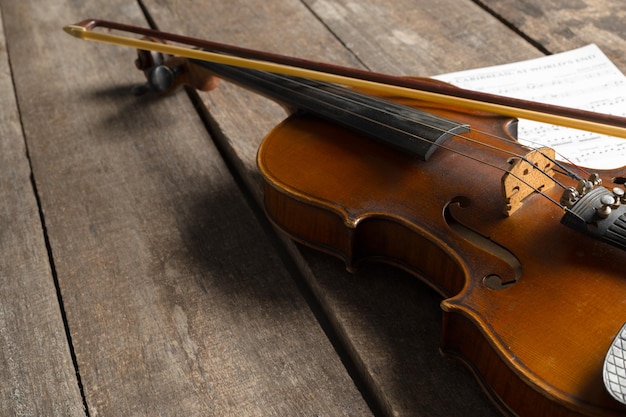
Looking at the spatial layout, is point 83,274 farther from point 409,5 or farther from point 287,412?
point 409,5

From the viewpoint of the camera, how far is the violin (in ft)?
2.11

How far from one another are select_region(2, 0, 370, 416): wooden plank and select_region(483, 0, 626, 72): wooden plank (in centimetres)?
67

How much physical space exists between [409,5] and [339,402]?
38.3 inches

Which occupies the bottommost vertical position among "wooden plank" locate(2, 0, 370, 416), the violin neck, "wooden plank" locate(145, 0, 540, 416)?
"wooden plank" locate(2, 0, 370, 416)

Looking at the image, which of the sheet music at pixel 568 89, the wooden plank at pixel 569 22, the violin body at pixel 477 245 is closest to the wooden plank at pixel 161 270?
the violin body at pixel 477 245

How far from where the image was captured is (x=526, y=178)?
770 mm

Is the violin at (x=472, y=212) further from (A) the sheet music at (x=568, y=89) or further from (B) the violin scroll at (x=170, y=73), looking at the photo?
(A) the sheet music at (x=568, y=89)

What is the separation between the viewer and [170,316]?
891mm

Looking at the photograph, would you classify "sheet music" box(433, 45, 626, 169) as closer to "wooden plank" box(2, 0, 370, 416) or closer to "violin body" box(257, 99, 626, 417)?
"violin body" box(257, 99, 626, 417)

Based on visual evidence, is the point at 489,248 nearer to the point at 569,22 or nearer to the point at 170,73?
the point at 170,73

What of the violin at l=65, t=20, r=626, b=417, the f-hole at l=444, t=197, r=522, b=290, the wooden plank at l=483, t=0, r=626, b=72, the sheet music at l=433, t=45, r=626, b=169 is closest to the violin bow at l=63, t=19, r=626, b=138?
the violin at l=65, t=20, r=626, b=417

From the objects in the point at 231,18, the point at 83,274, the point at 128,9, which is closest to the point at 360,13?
the point at 231,18

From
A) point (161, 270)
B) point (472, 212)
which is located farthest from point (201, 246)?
point (472, 212)

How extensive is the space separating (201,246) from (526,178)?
0.46 m
